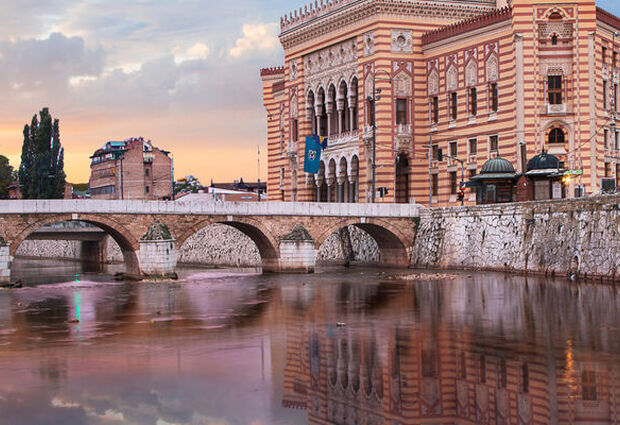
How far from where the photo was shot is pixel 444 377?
66.9 ft

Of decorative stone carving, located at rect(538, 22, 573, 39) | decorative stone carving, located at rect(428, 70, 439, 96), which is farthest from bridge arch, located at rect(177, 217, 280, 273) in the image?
decorative stone carving, located at rect(538, 22, 573, 39)

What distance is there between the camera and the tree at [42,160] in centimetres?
8156

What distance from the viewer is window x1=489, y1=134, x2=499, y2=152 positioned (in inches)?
2306

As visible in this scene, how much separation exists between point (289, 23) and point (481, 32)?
19.9 m

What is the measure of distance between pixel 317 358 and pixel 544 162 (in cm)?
3175

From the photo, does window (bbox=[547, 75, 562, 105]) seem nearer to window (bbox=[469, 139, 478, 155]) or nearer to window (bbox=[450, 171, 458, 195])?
window (bbox=[469, 139, 478, 155])

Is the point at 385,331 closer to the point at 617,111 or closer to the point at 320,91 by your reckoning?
the point at 617,111

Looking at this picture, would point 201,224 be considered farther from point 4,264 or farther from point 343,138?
point 343,138

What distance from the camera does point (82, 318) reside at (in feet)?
105

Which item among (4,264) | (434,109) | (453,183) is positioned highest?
(434,109)

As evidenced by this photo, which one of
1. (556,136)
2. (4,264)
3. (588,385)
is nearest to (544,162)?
(556,136)

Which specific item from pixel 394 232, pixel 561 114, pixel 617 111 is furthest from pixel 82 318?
pixel 617 111

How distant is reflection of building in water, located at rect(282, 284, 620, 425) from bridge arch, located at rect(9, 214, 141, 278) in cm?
2297

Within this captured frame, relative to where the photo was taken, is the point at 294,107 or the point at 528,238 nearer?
the point at 528,238
